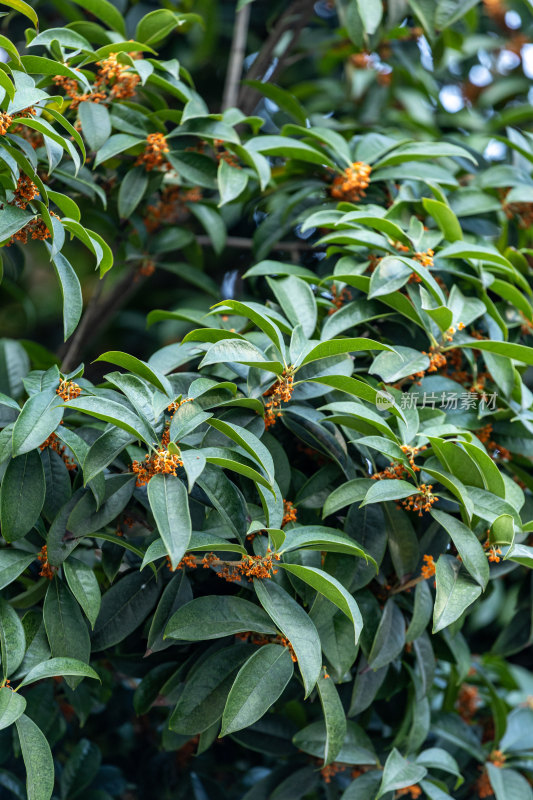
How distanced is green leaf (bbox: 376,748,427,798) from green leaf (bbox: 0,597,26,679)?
0.46 meters

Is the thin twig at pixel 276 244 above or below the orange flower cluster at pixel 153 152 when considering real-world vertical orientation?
below

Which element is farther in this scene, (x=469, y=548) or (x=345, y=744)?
(x=345, y=744)

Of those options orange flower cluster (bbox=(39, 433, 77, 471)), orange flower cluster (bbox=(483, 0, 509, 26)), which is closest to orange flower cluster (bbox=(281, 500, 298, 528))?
orange flower cluster (bbox=(39, 433, 77, 471))

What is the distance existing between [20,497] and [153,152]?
1.91ft

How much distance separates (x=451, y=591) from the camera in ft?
2.77

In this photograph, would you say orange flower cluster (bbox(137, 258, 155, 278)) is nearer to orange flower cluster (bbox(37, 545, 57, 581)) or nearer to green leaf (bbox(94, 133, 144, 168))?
green leaf (bbox(94, 133, 144, 168))

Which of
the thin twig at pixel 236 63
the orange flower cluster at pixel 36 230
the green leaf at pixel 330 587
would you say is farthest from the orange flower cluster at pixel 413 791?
the thin twig at pixel 236 63

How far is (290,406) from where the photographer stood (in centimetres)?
95

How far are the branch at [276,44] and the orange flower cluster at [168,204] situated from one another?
0.30 meters

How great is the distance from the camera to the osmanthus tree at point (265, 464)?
84cm

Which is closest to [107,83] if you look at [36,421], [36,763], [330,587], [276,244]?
[276,244]

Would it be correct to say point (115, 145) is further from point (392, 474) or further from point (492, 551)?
point (492, 551)

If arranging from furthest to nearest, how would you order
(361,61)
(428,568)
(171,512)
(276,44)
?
(361,61)
(276,44)
(428,568)
(171,512)

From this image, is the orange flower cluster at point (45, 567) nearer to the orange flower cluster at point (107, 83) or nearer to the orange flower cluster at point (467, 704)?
the orange flower cluster at point (107, 83)
